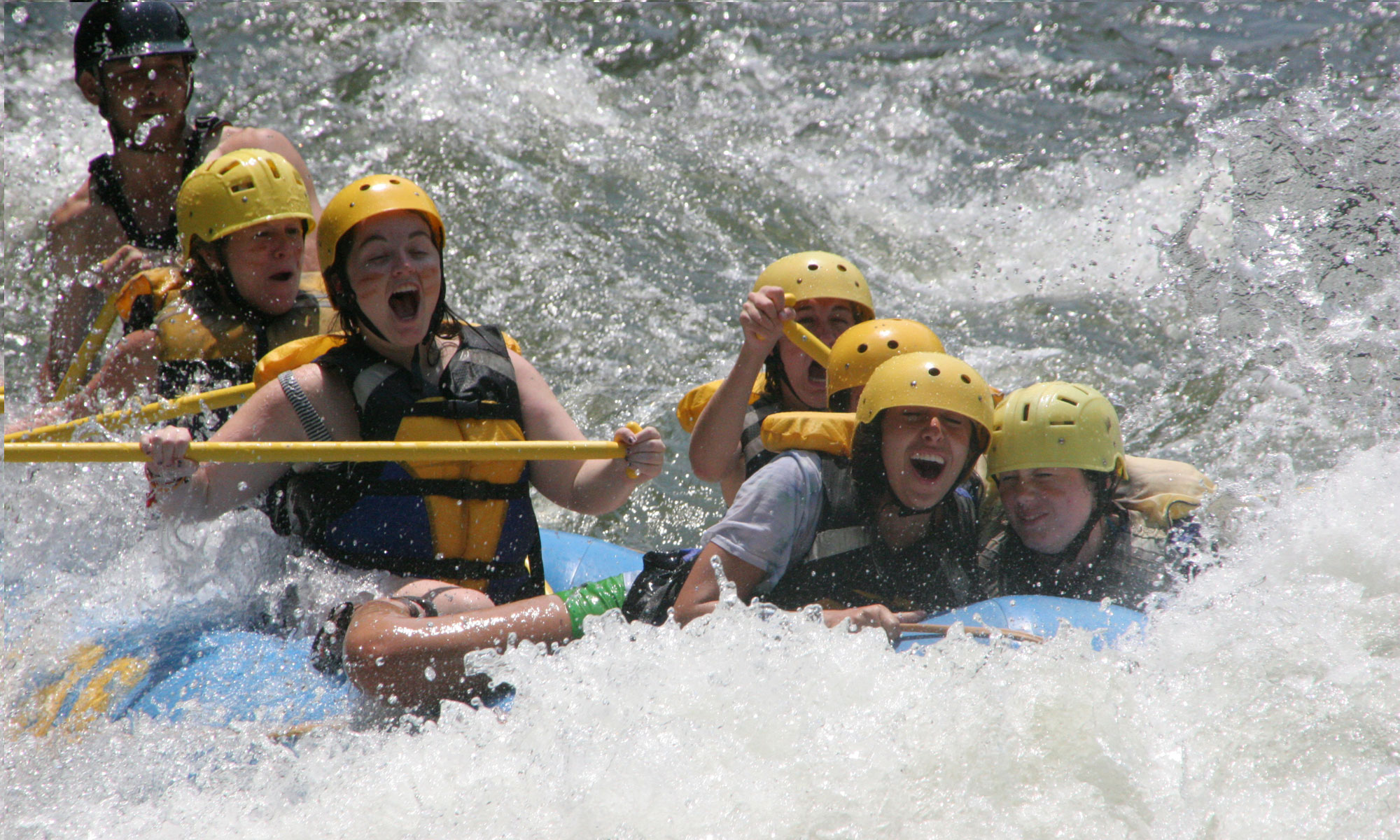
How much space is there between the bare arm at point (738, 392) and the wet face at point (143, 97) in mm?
2791

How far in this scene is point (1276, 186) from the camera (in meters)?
6.32

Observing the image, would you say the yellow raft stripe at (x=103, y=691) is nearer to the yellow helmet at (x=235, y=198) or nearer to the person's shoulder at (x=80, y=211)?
the yellow helmet at (x=235, y=198)

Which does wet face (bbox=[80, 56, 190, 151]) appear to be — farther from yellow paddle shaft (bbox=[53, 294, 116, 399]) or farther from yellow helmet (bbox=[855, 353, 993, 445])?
yellow helmet (bbox=[855, 353, 993, 445])

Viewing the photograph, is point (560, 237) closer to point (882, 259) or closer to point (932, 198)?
point (882, 259)

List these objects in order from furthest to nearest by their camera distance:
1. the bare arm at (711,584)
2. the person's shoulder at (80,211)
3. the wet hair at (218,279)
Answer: the person's shoulder at (80,211) → the wet hair at (218,279) → the bare arm at (711,584)

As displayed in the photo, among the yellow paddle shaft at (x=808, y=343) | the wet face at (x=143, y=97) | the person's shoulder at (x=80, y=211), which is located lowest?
the yellow paddle shaft at (x=808, y=343)

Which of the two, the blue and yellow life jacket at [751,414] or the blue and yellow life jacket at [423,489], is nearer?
the blue and yellow life jacket at [423,489]

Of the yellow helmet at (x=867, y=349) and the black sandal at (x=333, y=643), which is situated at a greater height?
the yellow helmet at (x=867, y=349)

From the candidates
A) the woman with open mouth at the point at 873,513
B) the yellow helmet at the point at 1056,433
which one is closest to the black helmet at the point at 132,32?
the woman with open mouth at the point at 873,513

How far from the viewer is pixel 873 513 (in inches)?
120

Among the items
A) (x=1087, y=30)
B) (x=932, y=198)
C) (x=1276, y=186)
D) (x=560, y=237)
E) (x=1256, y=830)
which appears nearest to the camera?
(x=1256, y=830)

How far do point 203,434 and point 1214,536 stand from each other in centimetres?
306

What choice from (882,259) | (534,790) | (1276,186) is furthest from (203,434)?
(1276,186)

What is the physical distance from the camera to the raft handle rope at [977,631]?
2812mm
